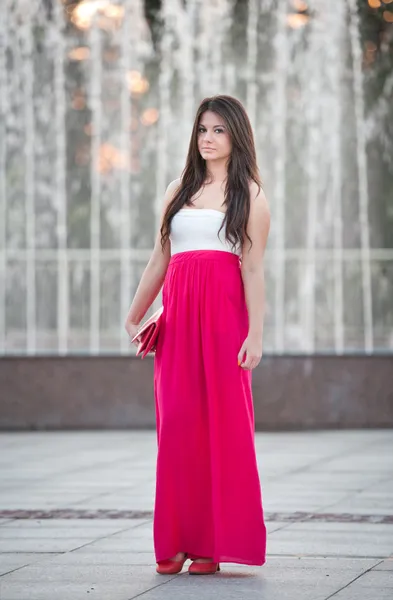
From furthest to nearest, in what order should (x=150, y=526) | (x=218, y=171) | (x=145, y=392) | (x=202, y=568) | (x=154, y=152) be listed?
(x=154, y=152) → (x=145, y=392) → (x=150, y=526) → (x=218, y=171) → (x=202, y=568)

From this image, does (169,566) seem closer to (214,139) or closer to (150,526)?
(150,526)

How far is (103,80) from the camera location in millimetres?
15453

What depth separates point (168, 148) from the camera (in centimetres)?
1553

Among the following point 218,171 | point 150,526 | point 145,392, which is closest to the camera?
point 218,171

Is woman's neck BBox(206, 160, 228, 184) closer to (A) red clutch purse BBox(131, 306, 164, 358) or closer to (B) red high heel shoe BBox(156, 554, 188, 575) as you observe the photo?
(A) red clutch purse BBox(131, 306, 164, 358)

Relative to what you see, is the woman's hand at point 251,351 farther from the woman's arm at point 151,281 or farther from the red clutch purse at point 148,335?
the woman's arm at point 151,281

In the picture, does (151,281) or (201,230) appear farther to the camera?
(151,281)

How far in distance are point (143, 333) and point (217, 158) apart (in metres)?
0.68

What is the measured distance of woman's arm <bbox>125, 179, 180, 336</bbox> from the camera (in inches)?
210

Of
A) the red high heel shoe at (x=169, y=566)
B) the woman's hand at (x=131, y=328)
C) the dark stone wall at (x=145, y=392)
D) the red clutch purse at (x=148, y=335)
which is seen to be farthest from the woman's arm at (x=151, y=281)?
the dark stone wall at (x=145, y=392)

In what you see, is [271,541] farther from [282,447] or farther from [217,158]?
[282,447]

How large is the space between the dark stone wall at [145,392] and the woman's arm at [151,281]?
22.6ft

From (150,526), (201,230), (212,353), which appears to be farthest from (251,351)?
(150,526)

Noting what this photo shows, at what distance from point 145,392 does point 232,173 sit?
23.6 ft
